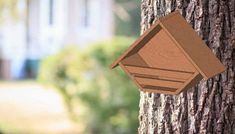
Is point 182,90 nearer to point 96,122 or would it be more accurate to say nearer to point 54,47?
point 96,122

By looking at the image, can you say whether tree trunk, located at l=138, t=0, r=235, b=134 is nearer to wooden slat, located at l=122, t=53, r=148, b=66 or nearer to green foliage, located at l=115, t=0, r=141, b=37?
wooden slat, located at l=122, t=53, r=148, b=66

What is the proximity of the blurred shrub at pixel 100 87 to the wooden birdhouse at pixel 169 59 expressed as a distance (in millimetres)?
5508

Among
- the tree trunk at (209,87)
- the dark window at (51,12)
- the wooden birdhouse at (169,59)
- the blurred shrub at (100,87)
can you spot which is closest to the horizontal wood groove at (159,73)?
the wooden birdhouse at (169,59)

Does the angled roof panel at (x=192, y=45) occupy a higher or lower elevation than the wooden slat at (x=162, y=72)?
higher

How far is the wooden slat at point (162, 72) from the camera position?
1.80 meters

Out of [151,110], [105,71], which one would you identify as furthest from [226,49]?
[105,71]

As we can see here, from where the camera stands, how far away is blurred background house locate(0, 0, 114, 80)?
15.8 metres

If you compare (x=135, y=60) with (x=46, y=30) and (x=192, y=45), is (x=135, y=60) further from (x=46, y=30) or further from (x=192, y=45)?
(x=46, y=30)

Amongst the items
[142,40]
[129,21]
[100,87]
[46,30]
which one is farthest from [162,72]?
[129,21]

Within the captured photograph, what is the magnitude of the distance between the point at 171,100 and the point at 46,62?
21.1ft

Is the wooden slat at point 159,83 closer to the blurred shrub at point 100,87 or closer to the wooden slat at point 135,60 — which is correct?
the wooden slat at point 135,60

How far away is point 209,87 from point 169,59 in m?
0.19

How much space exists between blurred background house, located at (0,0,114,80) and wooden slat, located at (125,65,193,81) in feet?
44.2

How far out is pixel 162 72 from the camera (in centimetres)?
184
